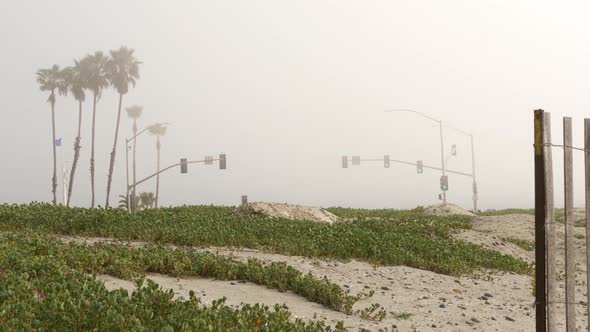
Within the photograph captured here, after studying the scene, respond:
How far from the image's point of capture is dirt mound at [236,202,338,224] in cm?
2960

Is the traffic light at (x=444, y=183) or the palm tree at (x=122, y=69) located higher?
the palm tree at (x=122, y=69)

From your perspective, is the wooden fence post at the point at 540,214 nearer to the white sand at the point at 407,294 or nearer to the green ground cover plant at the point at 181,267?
the white sand at the point at 407,294

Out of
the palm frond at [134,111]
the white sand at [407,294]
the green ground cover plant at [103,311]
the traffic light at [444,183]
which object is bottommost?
the white sand at [407,294]

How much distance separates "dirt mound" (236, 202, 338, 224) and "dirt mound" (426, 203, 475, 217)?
11376mm

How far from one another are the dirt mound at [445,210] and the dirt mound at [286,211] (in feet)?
37.3

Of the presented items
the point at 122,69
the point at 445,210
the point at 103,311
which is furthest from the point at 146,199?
the point at 103,311

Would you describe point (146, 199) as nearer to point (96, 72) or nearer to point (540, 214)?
point (96, 72)

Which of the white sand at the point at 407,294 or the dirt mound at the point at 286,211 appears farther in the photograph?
the dirt mound at the point at 286,211

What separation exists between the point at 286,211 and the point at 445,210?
17157 millimetres

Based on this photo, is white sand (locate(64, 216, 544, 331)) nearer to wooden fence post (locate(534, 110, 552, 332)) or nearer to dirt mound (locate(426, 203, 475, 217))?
wooden fence post (locate(534, 110, 552, 332))

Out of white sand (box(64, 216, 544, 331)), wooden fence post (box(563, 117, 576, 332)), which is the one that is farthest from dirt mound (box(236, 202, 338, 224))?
wooden fence post (box(563, 117, 576, 332))

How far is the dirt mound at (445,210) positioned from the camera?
142 feet

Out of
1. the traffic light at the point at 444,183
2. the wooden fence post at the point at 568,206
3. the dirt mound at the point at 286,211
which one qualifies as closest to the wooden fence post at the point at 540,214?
the wooden fence post at the point at 568,206

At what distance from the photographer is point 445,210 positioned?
146ft
